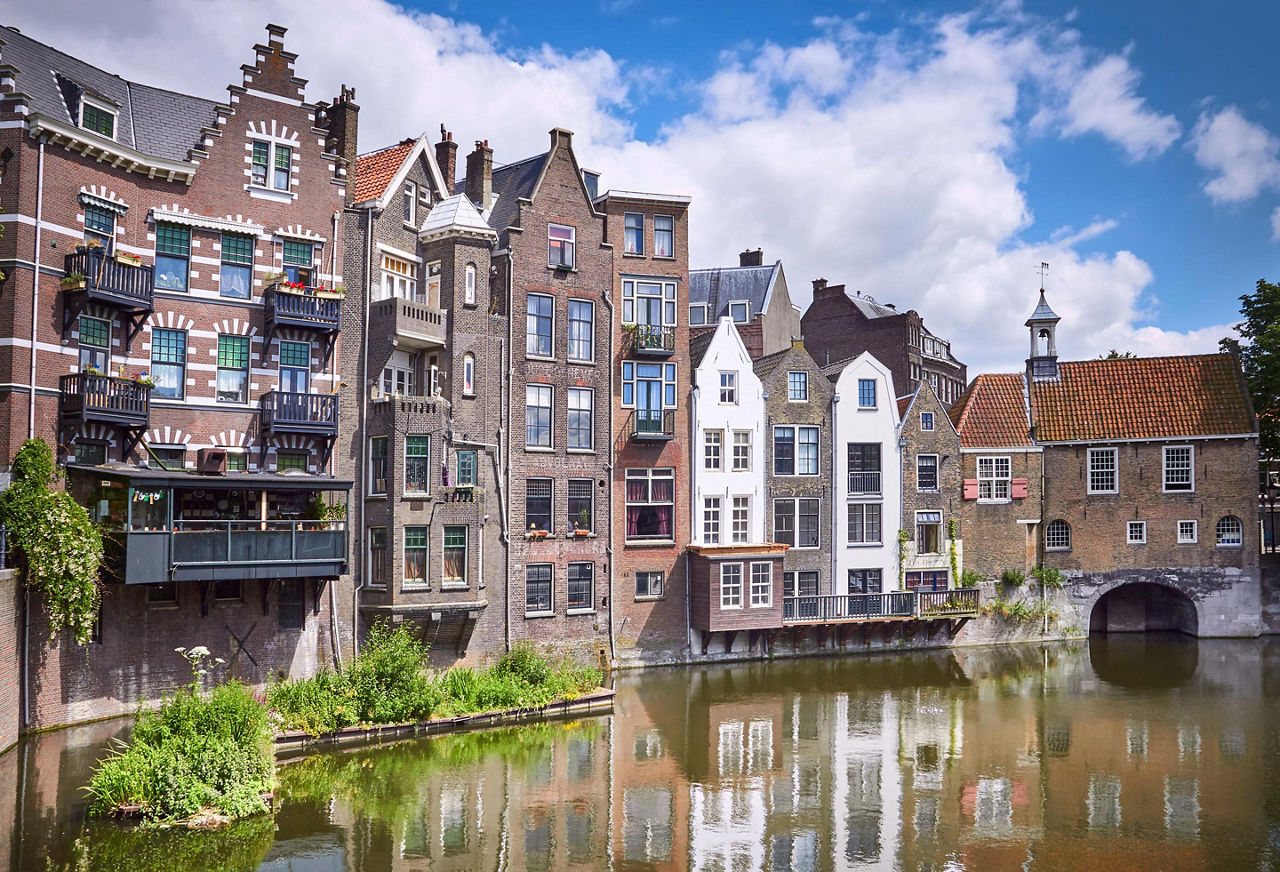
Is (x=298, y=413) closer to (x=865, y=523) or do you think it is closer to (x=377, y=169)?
(x=377, y=169)

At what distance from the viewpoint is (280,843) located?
2072cm

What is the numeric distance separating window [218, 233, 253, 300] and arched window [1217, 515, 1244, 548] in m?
42.8

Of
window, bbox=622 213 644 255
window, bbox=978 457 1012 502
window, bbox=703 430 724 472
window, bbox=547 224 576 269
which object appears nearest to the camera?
window, bbox=547 224 576 269

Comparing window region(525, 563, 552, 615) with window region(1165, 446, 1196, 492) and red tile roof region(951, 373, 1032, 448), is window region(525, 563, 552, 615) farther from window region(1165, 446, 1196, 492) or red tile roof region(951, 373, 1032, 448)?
window region(1165, 446, 1196, 492)

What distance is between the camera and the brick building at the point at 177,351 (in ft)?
90.7

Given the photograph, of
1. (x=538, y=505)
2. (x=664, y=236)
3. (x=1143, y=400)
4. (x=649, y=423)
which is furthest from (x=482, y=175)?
(x=1143, y=400)

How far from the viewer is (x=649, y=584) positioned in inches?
1601

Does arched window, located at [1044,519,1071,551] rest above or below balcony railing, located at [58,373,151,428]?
below

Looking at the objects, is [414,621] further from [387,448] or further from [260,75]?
[260,75]

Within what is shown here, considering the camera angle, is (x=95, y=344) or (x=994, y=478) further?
(x=994, y=478)

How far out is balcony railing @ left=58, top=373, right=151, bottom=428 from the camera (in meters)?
27.7

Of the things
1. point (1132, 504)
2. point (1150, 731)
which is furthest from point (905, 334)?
point (1150, 731)

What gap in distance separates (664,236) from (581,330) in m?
5.63

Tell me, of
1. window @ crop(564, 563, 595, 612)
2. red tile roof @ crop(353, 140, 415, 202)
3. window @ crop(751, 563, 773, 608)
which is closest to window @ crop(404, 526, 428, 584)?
window @ crop(564, 563, 595, 612)
